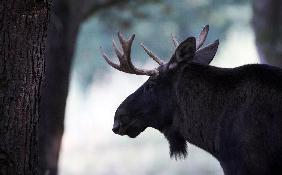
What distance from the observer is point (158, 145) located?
42.3 m

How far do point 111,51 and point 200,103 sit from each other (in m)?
37.6

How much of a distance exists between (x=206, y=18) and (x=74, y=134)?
12.5 meters

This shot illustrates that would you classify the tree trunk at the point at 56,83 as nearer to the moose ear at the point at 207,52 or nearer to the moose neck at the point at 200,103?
the moose ear at the point at 207,52

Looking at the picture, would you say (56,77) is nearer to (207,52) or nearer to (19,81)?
(207,52)

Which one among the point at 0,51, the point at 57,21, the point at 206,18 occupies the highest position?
the point at 206,18

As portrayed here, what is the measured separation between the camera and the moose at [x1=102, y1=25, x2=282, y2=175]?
6781mm

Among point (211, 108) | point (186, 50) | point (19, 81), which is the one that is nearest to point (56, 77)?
point (186, 50)

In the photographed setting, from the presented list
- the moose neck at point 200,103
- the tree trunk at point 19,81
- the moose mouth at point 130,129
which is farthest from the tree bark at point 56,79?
the tree trunk at point 19,81

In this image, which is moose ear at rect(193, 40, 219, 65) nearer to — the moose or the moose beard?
the moose

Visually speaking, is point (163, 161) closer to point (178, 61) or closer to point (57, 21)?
point (57, 21)

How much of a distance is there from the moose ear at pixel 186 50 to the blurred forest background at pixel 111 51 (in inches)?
156

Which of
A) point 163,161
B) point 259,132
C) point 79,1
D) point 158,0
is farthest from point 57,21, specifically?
point 163,161

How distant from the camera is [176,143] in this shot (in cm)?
798

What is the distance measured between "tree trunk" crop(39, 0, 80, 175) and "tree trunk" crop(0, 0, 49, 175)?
500 centimetres
